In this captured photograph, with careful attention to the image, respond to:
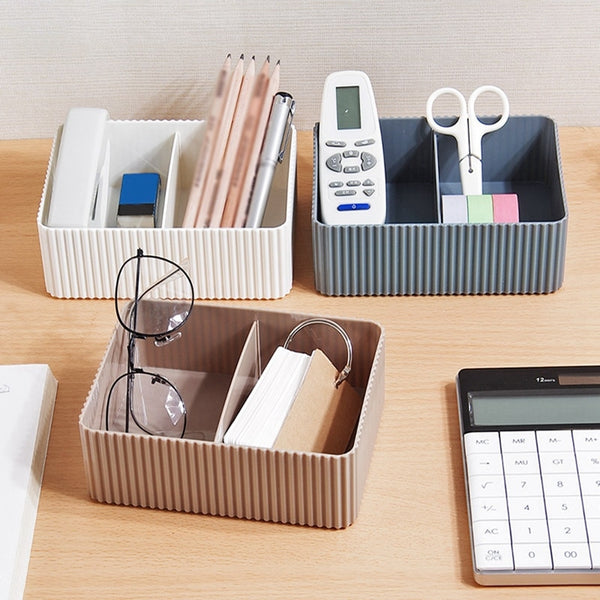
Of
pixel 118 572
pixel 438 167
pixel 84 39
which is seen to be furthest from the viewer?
pixel 84 39

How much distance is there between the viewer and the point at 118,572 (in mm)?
898

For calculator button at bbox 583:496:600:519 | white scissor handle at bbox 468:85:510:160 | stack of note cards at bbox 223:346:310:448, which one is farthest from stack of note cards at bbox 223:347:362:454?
white scissor handle at bbox 468:85:510:160

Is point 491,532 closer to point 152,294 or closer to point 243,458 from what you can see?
point 243,458

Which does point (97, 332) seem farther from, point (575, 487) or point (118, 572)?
point (575, 487)

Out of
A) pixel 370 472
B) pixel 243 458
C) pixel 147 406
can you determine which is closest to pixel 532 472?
pixel 370 472

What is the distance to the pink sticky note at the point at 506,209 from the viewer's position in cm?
114

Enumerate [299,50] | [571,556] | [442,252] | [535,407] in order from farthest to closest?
[299,50], [442,252], [535,407], [571,556]

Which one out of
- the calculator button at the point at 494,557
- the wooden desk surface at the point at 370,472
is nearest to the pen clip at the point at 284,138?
the wooden desk surface at the point at 370,472

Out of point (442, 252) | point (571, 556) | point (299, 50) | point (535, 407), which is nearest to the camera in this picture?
point (571, 556)

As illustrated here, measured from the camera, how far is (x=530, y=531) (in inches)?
35.2

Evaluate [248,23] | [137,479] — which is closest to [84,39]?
[248,23]

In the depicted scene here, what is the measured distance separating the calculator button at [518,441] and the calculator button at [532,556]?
10cm

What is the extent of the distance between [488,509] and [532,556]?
57 millimetres

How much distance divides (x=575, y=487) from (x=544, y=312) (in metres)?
0.25
